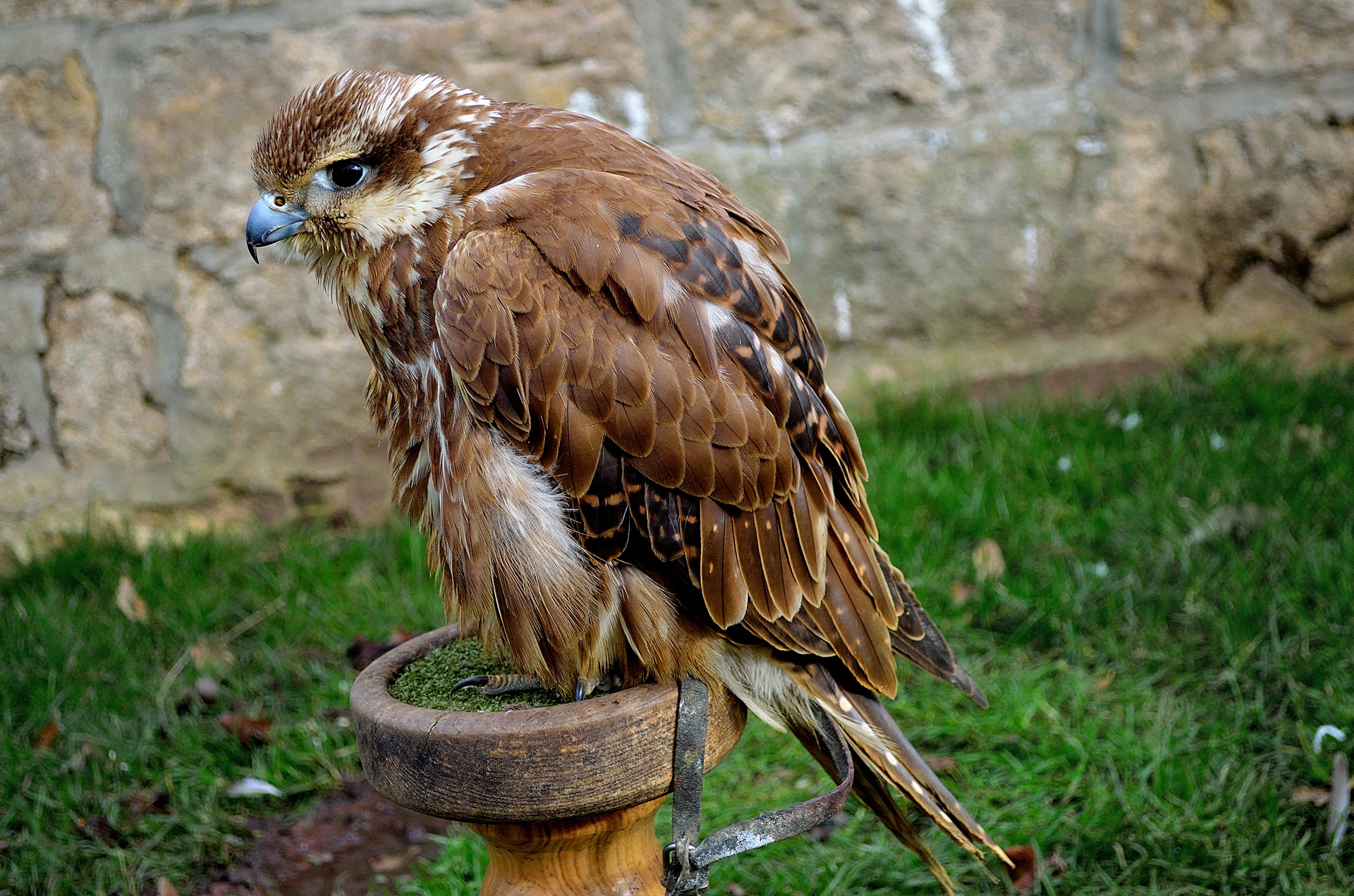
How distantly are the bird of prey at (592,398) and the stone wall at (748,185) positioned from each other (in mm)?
1909

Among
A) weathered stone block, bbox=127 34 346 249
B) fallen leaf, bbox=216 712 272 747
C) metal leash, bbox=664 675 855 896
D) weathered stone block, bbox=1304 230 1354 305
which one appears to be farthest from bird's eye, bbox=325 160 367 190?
weathered stone block, bbox=1304 230 1354 305

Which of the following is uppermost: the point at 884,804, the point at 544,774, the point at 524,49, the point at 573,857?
the point at 524,49

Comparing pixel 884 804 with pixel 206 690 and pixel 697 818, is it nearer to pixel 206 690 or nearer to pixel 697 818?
pixel 697 818

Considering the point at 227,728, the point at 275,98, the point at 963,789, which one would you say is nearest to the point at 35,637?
the point at 227,728

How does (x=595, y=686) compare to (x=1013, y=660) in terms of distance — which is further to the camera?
(x=1013, y=660)

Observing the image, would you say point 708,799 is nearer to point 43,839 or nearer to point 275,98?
point 43,839

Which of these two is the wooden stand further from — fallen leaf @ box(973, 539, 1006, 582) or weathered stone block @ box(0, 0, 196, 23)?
weathered stone block @ box(0, 0, 196, 23)

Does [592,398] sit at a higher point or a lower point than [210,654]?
higher

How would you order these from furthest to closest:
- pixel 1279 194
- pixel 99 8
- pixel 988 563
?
pixel 1279 194
pixel 99 8
pixel 988 563

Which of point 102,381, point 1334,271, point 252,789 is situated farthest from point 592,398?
point 1334,271

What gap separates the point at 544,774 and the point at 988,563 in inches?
79.0

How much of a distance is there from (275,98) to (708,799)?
2.64 m

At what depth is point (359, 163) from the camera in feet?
5.91

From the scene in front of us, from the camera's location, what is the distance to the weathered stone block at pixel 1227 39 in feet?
12.5
